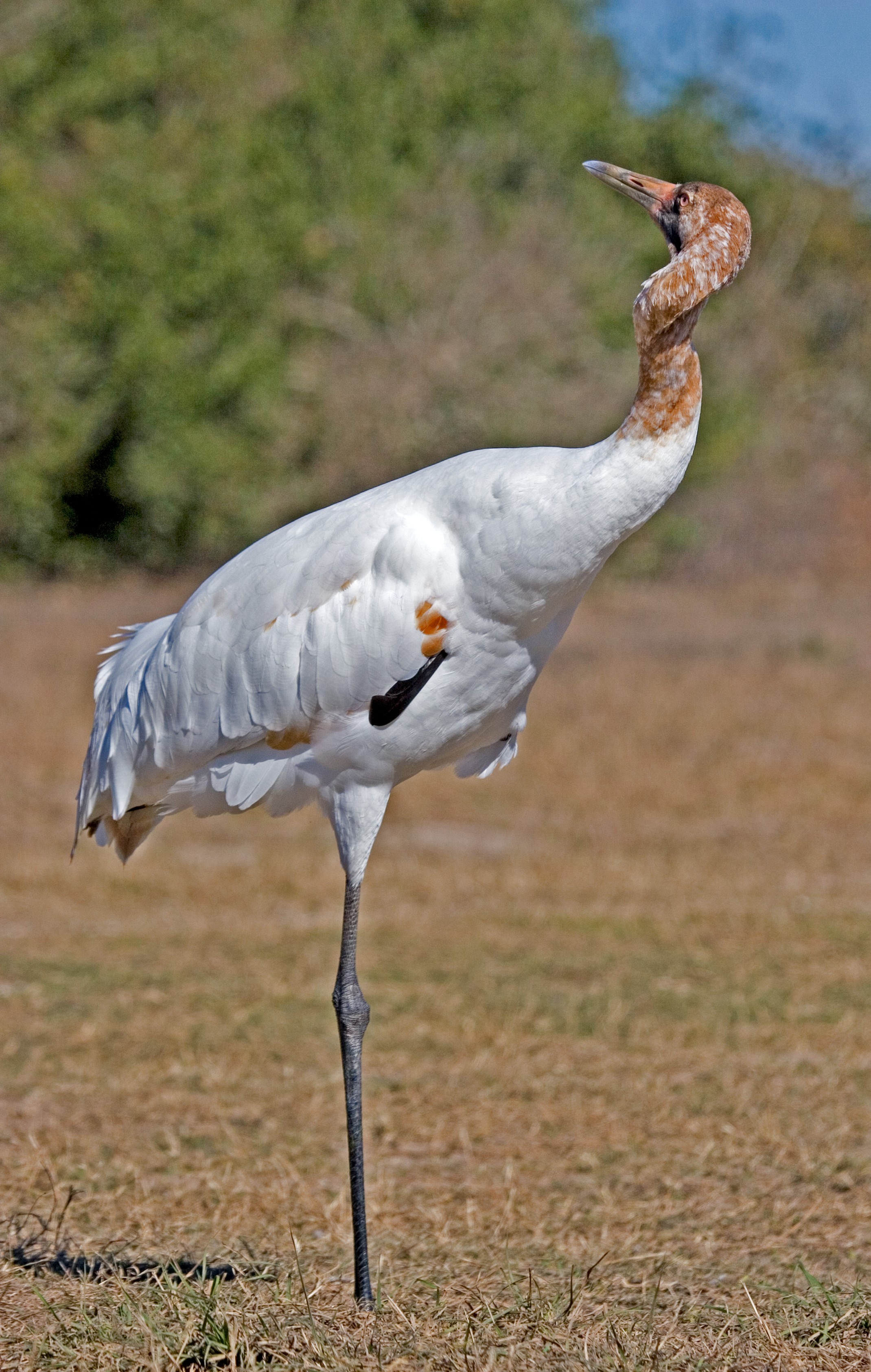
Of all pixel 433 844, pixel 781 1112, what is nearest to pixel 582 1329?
pixel 781 1112

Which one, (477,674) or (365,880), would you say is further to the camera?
(365,880)

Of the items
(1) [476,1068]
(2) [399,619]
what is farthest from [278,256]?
(2) [399,619]

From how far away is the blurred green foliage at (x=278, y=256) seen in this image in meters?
17.9

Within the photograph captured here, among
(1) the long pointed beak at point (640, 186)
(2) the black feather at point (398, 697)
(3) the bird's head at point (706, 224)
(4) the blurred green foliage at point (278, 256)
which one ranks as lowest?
(2) the black feather at point (398, 697)

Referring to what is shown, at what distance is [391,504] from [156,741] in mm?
817

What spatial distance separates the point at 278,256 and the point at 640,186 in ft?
53.2

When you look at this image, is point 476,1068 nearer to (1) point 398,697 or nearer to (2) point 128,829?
(2) point 128,829

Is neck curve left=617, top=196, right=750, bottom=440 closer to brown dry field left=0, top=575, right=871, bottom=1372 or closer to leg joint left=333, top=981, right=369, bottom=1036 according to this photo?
leg joint left=333, top=981, right=369, bottom=1036

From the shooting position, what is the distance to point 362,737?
362 centimetres

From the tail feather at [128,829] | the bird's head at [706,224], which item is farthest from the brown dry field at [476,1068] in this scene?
the bird's head at [706,224]

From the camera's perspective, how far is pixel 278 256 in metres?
19.2

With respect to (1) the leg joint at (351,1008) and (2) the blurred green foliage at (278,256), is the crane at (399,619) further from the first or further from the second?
(2) the blurred green foliage at (278,256)

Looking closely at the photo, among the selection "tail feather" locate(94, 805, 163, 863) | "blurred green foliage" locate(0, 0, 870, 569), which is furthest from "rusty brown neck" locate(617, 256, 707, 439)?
"blurred green foliage" locate(0, 0, 870, 569)

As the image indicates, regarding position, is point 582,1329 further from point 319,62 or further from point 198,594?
point 319,62
